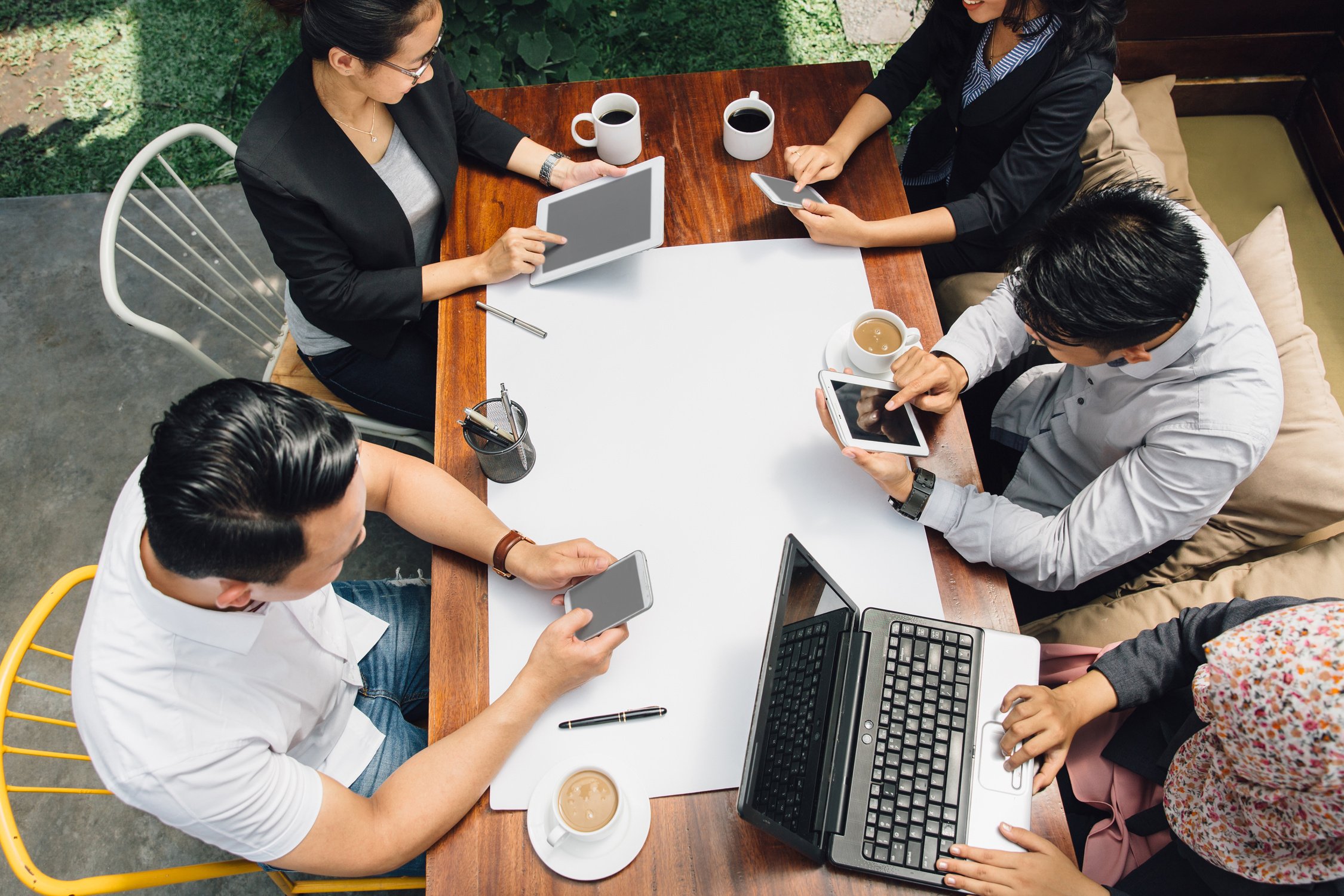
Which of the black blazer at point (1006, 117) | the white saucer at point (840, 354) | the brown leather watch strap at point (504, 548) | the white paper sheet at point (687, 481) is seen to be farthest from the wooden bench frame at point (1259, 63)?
the brown leather watch strap at point (504, 548)

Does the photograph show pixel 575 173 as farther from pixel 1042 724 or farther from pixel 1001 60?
pixel 1042 724

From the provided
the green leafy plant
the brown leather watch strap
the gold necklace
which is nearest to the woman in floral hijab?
the brown leather watch strap

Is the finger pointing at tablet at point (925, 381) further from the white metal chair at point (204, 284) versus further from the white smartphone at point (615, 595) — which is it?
the white metal chair at point (204, 284)

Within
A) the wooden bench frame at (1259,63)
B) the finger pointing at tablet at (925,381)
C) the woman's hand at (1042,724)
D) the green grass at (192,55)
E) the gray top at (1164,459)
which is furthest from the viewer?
the green grass at (192,55)

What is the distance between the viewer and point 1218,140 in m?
2.32

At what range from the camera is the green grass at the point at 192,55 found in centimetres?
302

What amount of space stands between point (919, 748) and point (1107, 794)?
0.42m

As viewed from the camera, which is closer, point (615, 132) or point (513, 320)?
point (513, 320)

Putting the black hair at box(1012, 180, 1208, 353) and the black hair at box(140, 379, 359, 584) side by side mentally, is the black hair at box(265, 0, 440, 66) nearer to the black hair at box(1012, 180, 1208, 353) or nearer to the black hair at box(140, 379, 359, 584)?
the black hair at box(140, 379, 359, 584)

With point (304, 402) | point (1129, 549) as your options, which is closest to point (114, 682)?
point (304, 402)

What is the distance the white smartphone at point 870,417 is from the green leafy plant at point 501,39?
1575mm

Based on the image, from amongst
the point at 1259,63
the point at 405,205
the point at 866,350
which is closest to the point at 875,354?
the point at 866,350

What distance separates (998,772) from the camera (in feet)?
3.82

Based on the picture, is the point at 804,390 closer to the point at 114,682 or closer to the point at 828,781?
the point at 828,781
